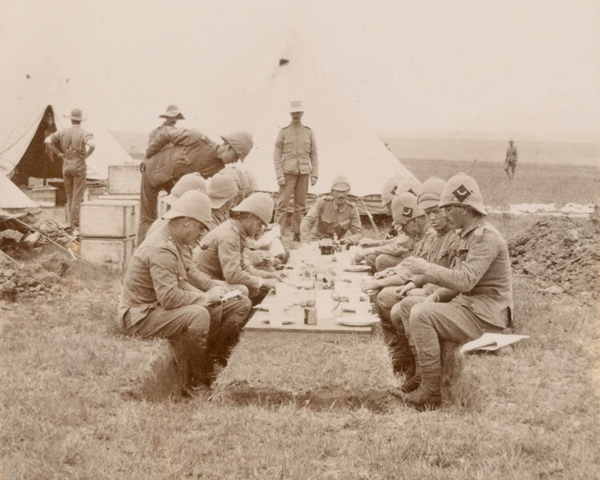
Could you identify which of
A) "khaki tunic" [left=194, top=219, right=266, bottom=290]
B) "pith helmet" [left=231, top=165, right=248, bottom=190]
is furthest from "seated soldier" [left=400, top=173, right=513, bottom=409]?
"pith helmet" [left=231, top=165, right=248, bottom=190]

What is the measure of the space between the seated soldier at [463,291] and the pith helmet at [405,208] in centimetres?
173

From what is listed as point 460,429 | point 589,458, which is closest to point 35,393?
point 460,429

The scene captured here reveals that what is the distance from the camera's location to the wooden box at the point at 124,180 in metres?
10.1

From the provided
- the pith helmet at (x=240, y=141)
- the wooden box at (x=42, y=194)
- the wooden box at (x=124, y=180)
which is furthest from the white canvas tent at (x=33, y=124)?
the pith helmet at (x=240, y=141)

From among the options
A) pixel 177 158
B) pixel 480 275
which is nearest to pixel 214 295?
pixel 480 275

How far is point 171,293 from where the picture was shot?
4.77 meters

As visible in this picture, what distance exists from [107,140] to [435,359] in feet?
44.4

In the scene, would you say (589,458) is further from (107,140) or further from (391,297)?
(107,140)

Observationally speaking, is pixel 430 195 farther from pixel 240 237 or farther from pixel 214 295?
pixel 214 295

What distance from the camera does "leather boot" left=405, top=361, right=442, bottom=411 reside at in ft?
14.9

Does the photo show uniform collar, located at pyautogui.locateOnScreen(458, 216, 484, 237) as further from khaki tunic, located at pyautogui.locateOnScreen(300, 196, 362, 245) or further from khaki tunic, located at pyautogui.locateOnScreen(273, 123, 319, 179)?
khaki tunic, located at pyautogui.locateOnScreen(273, 123, 319, 179)

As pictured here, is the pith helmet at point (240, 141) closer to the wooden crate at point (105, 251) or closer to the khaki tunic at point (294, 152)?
the wooden crate at point (105, 251)

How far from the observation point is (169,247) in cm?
484

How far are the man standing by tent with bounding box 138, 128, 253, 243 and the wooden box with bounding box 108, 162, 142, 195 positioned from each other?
1927 mm
